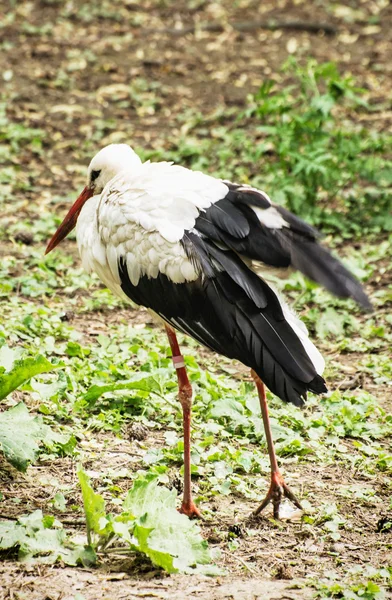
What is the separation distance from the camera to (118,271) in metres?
4.35

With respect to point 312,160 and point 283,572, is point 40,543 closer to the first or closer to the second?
point 283,572

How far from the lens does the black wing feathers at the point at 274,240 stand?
3.83 m

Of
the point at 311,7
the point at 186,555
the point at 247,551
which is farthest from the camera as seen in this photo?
the point at 311,7

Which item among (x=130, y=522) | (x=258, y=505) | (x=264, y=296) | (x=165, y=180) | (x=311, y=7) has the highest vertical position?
(x=311, y=7)

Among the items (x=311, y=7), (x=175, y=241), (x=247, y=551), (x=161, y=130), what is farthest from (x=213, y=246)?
(x=311, y=7)

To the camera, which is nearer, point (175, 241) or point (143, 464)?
point (175, 241)

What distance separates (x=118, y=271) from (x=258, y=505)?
129 cm

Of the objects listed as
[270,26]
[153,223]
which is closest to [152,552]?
[153,223]

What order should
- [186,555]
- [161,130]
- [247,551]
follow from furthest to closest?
[161,130], [247,551], [186,555]

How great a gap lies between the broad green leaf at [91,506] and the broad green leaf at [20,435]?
1.76 ft

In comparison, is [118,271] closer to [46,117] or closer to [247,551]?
[247,551]

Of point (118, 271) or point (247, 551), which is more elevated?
point (118, 271)

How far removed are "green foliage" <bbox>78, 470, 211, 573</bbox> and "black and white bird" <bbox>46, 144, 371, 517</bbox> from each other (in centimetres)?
41

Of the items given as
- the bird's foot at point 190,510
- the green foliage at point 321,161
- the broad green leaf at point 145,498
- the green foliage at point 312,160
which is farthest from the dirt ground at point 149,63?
the green foliage at point 321,161
